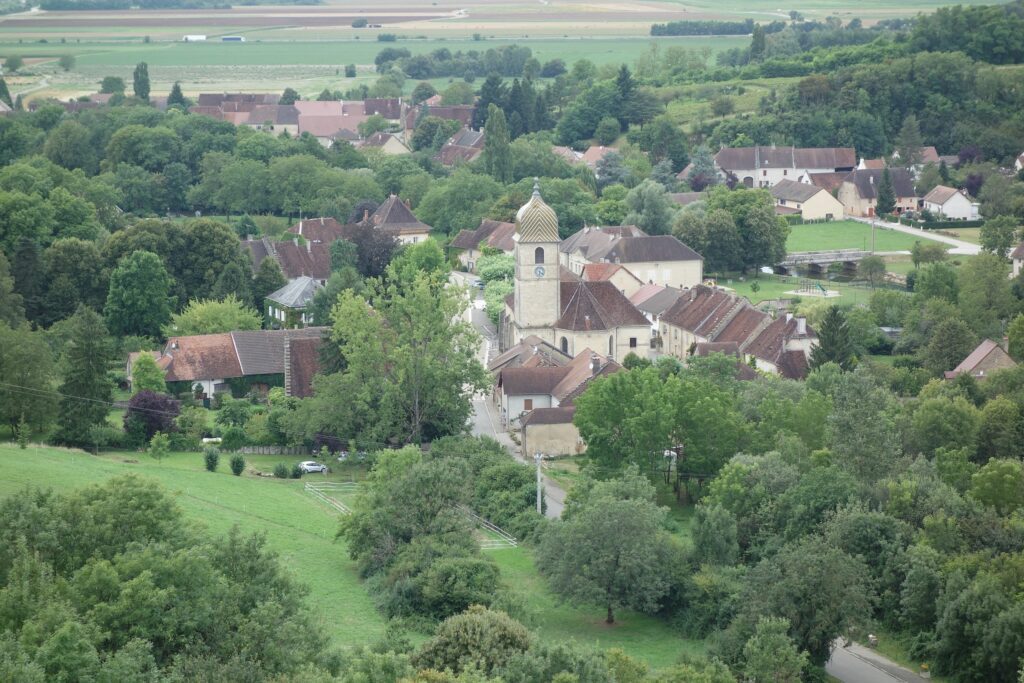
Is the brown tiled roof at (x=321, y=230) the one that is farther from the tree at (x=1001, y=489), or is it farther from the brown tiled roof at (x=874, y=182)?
the tree at (x=1001, y=489)

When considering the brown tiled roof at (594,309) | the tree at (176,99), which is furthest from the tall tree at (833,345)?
the tree at (176,99)

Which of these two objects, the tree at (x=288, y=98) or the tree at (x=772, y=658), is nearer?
the tree at (x=772, y=658)

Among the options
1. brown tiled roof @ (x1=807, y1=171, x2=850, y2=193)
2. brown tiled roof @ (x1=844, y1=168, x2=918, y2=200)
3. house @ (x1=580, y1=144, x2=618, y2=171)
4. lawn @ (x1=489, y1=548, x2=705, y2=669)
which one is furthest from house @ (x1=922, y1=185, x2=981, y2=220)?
lawn @ (x1=489, y1=548, x2=705, y2=669)

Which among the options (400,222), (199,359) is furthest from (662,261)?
(199,359)

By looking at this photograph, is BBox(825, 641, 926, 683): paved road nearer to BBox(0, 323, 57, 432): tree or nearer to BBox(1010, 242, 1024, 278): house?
BBox(0, 323, 57, 432): tree

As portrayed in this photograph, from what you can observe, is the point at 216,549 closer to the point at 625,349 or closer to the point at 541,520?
the point at 541,520
